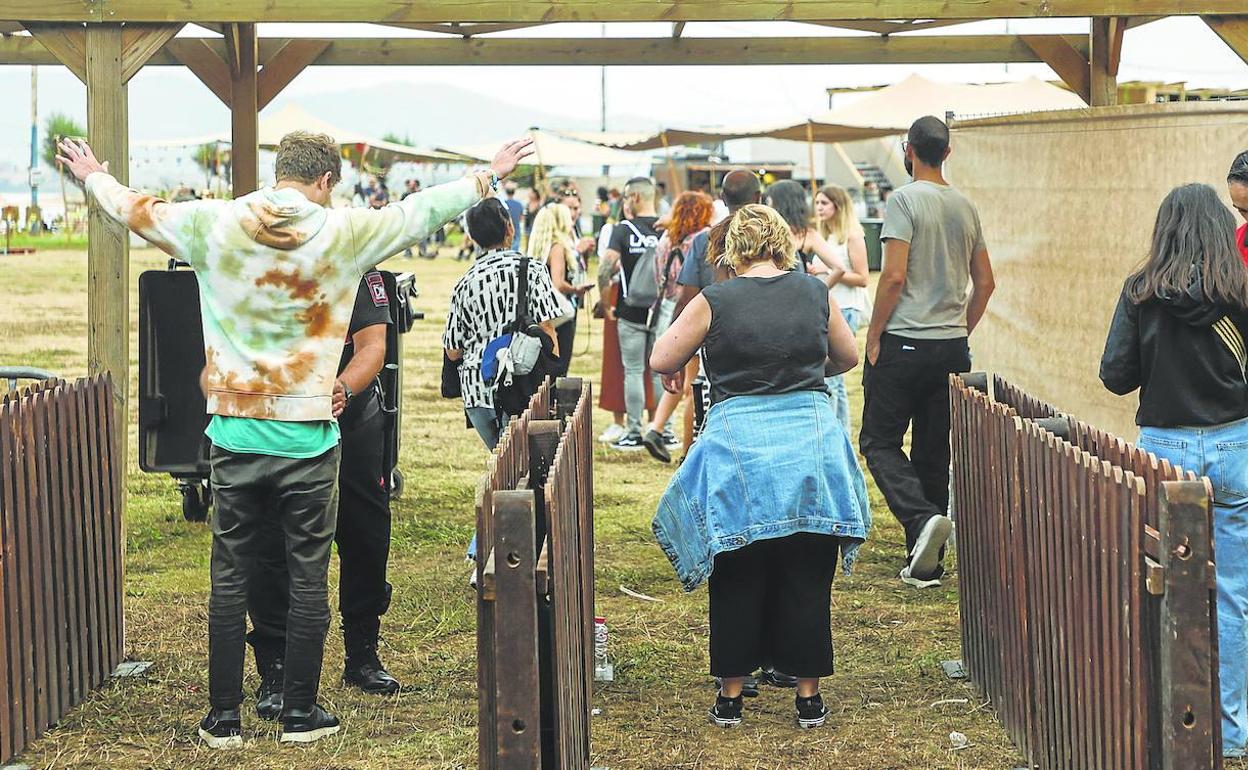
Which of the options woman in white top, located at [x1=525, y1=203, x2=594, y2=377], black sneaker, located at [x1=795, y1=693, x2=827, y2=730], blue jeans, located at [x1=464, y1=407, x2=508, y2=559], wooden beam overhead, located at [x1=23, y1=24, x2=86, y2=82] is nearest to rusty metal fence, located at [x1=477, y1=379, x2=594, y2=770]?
black sneaker, located at [x1=795, y1=693, x2=827, y2=730]

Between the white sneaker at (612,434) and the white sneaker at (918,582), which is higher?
the white sneaker at (612,434)

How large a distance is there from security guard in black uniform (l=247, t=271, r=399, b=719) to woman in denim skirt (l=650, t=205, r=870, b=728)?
97 centimetres

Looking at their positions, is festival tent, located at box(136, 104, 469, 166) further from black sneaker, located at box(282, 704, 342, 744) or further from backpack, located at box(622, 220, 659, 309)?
black sneaker, located at box(282, 704, 342, 744)

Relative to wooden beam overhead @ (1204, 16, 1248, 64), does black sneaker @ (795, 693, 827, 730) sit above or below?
below

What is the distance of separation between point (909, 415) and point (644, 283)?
10.7 ft

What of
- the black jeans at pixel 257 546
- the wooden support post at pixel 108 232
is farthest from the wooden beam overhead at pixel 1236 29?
the wooden support post at pixel 108 232

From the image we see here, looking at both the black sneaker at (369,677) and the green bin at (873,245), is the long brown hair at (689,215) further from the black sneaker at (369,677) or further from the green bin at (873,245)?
the green bin at (873,245)

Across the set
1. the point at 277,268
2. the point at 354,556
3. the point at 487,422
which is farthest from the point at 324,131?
the point at 277,268

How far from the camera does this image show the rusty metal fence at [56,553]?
183 inches

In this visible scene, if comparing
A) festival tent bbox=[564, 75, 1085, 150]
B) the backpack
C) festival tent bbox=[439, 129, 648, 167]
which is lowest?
the backpack

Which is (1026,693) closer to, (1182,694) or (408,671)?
(1182,694)

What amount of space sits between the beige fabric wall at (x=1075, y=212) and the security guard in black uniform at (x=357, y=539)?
10.8 ft

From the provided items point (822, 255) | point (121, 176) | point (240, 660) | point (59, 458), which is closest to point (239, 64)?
point (121, 176)

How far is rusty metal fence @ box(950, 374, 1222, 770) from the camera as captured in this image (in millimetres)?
3473
